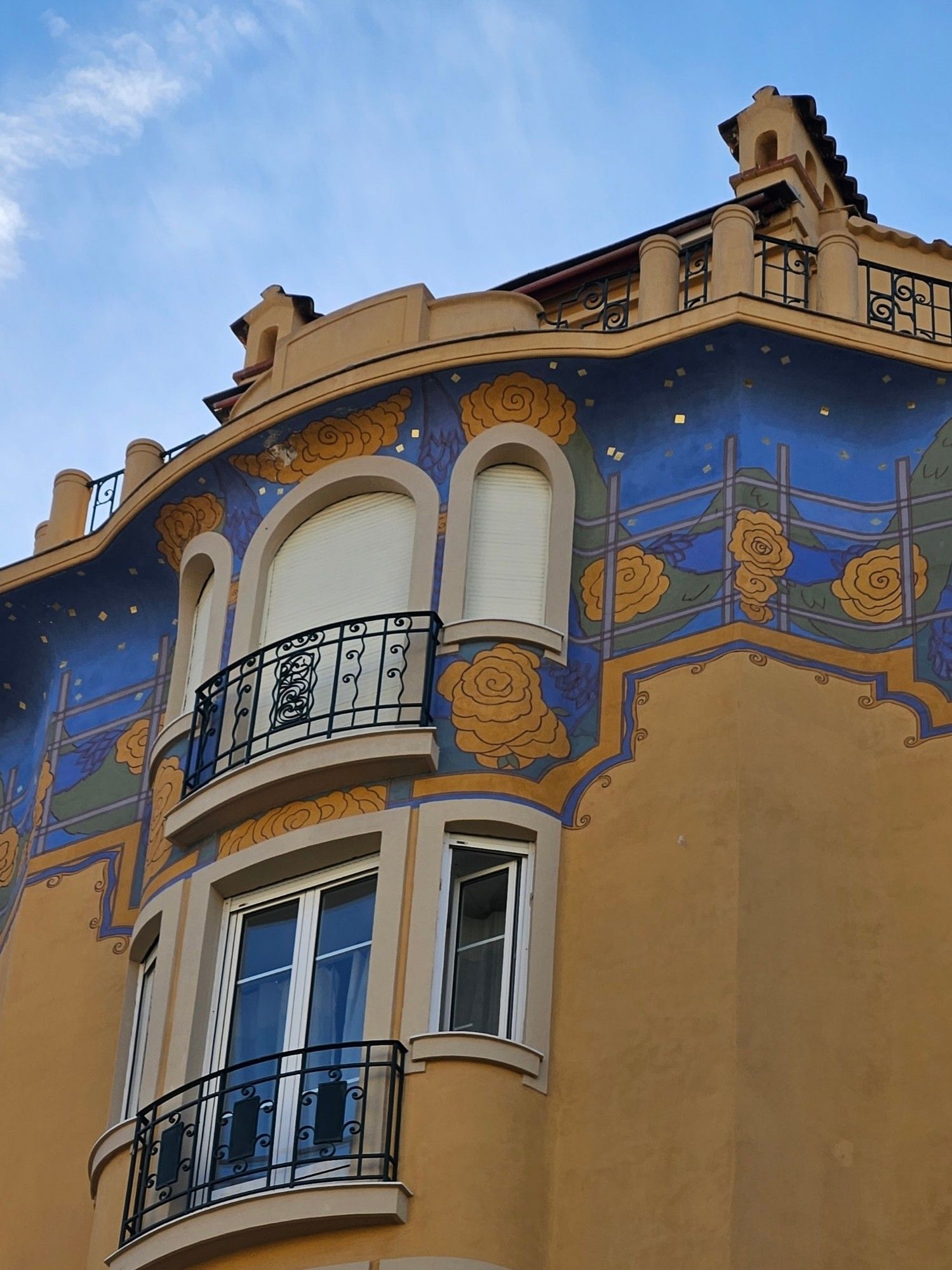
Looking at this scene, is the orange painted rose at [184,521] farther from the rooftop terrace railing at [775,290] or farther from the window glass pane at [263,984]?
the window glass pane at [263,984]

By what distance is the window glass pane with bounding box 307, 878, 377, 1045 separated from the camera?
15.3 m

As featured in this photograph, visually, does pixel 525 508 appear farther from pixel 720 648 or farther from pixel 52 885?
pixel 52 885

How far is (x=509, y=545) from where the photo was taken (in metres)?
17.4

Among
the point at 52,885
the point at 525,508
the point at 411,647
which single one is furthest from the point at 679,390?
the point at 52,885

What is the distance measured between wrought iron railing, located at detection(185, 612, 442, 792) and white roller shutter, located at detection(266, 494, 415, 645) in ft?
1.00

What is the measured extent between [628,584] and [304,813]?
9.27ft

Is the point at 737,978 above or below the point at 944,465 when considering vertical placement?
below

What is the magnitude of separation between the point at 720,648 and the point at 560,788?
4.69 feet

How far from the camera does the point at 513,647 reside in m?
16.5

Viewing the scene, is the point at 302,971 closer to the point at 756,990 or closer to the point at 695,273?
the point at 756,990

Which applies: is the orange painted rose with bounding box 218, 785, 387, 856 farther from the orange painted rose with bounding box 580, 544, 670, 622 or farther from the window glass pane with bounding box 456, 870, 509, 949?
the orange painted rose with bounding box 580, 544, 670, 622

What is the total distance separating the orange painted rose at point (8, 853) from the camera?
19.2 meters

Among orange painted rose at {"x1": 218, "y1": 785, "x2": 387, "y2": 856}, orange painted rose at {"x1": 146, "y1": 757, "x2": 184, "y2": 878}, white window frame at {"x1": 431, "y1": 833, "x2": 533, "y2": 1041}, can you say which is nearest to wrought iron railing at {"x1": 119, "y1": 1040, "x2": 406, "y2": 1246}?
white window frame at {"x1": 431, "y1": 833, "x2": 533, "y2": 1041}

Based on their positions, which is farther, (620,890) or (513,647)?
(513,647)
